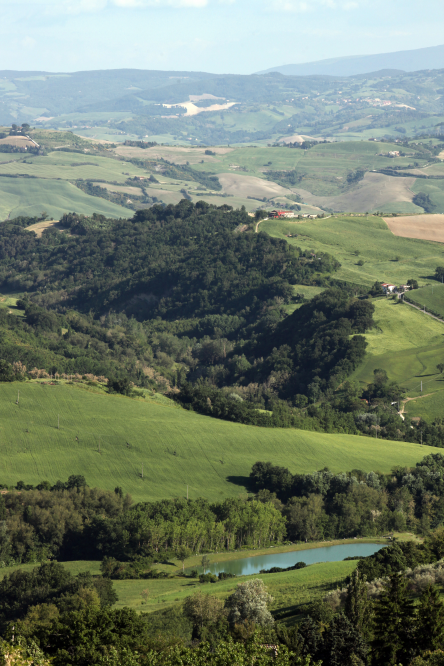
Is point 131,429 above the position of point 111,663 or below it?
below

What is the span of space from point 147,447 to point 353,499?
27.1 meters

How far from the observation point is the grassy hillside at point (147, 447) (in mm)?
90369

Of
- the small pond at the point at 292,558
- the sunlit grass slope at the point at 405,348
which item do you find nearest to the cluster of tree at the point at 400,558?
the small pond at the point at 292,558

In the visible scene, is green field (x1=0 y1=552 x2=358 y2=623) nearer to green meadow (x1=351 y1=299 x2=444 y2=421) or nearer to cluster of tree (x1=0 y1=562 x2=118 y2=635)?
cluster of tree (x1=0 y1=562 x2=118 y2=635)

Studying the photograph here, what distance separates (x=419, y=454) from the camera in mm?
101438

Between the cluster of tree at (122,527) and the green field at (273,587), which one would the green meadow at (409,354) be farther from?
the green field at (273,587)

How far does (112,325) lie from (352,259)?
61817 mm

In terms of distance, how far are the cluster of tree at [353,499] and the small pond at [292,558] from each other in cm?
476

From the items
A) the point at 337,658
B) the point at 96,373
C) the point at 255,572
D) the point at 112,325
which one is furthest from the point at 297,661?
the point at 112,325

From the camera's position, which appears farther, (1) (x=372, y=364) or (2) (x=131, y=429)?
(1) (x=372, y=364)

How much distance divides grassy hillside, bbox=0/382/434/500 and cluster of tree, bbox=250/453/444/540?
13.8ft

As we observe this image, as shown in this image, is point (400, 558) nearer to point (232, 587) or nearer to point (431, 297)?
point (232, 587)

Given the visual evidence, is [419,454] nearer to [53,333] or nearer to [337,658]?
[337,658]

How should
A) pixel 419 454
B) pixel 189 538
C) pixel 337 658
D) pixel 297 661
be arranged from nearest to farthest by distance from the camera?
pixel 297 661
pixel 337 658
pixel 189 538
pixel 419 454
